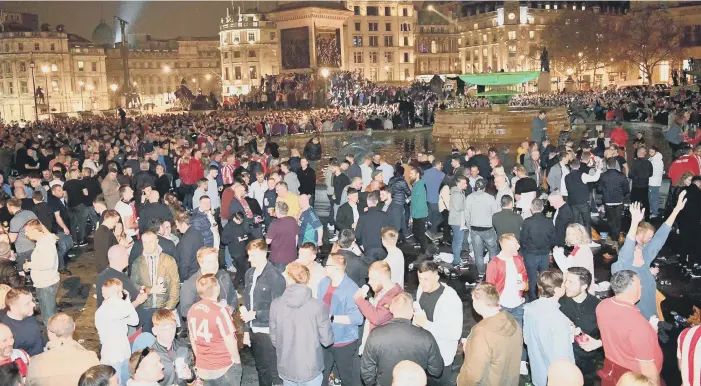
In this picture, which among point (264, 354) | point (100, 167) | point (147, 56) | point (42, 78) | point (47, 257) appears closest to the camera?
point (264, 354)

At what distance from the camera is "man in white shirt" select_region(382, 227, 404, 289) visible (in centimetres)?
780

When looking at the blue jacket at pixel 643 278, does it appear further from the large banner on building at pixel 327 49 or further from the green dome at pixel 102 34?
the green dome at pixel 102 34

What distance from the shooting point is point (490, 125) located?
2705cm

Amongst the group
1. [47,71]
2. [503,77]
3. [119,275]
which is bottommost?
[119,275]

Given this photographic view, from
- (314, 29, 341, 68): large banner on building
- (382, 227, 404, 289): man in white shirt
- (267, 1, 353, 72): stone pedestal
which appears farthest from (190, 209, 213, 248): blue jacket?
(314, 29, 341, 68): large banner on building

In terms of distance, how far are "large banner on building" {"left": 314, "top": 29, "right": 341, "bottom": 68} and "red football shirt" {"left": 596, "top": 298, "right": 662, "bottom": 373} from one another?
67597 mm

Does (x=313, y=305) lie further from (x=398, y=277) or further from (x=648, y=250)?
(x=648, y=250)

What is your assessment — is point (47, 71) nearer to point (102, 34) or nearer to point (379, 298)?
point (102, 34)

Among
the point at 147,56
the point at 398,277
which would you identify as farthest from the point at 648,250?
the point at 147,56

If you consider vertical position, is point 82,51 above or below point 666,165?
above

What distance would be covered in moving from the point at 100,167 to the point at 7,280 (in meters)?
11.1

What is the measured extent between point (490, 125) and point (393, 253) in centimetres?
2010

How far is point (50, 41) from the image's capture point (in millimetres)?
111938

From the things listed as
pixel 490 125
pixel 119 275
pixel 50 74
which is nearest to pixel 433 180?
pixel 119 275
